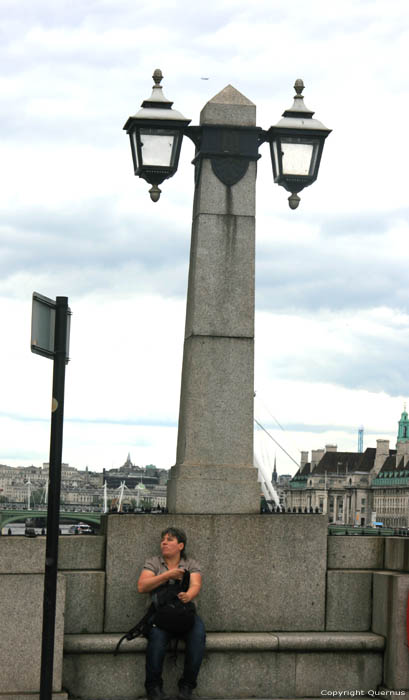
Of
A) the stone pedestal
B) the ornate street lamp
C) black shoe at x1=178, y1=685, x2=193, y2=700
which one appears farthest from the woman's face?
the ornate street lamp

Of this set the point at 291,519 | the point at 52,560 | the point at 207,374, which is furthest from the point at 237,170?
the point at 52,560

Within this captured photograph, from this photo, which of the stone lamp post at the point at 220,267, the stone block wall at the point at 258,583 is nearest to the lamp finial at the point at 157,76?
the stone lamp post at the point at 220,267

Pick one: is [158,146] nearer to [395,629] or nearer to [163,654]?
[163,654]

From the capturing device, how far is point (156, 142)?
1102 centimetres

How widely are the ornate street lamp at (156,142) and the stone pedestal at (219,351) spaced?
1.06 ft

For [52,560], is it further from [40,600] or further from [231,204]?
[231,204]

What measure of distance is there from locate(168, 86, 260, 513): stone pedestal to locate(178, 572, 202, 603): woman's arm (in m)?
1.02

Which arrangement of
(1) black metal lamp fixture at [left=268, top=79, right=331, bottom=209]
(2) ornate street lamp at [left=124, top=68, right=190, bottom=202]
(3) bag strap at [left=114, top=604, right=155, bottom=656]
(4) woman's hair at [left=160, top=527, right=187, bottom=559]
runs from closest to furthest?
(3) bag strap at [left=114, top=604, right=155, bottom=656] < (4) woman's hair at [left=160, top=527, right=187, bottom=559] < (2) ornate street lamp at [left=124, top=68, right=190, bottom=202] < (1) black metal lamp fixture at [left=268, top=79, right=331, bottom=209]

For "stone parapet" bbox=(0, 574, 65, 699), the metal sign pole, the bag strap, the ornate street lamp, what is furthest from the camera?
the ornate street lamp

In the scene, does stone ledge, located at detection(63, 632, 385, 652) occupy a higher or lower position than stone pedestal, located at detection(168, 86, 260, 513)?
lower

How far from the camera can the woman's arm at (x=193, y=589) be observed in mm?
9469

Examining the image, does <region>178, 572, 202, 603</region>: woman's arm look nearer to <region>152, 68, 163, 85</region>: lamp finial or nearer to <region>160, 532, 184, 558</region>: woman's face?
<region>160, 532, 184, 558</region>: woman's face

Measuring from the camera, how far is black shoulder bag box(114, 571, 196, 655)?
942cm

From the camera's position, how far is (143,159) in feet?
36.0
